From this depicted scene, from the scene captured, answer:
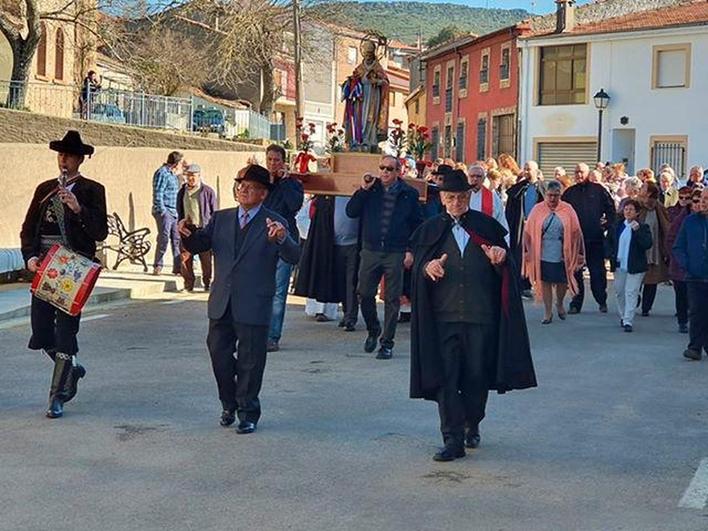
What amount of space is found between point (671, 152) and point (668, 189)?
866 inches

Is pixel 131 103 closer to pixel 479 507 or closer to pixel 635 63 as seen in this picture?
pixel 635 63

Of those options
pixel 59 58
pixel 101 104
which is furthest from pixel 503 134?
pixel 101 104

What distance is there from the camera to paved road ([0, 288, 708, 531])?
6430mm

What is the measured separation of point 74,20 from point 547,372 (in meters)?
25.8

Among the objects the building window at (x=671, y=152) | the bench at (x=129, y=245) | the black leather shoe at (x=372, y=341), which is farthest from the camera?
the building window at (x=671, y=152)

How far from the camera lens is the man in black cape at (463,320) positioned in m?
7.75

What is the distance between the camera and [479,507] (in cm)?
662

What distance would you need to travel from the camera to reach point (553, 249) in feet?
50.1

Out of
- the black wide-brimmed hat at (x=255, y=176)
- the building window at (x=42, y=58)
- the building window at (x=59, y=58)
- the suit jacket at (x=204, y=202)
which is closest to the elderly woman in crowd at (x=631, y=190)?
the suit jacket at (x=204, y=202)

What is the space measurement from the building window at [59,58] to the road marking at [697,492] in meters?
37.0

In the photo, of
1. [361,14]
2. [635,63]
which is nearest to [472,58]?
[361,14]

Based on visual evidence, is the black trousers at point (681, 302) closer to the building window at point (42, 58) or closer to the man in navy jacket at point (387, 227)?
the man in navy jacket at point (387, 227)

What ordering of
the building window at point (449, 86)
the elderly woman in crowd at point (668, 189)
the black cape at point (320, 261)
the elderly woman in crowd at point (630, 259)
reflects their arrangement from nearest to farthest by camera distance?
the black cape at point (320, 261) → the elderly woman in crowd at point (630, 259) → the elderly woman in crowd at point (668, 189) → the building window at point (449, 86)

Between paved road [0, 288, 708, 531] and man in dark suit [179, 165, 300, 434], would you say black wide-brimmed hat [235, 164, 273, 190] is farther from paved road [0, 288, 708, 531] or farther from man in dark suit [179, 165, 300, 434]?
paved road [0, 288, 708, 531]
